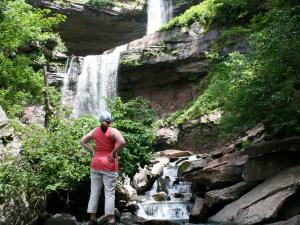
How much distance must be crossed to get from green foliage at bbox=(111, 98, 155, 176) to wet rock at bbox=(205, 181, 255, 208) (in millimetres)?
1936

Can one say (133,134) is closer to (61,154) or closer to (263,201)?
(61,154)

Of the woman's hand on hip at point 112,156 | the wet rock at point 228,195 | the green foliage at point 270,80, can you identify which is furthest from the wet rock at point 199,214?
the woman's hand on hip at point 112,156

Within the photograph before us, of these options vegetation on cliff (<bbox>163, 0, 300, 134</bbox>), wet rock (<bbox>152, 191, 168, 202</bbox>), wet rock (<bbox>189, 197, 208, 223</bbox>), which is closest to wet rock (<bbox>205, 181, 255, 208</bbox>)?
wet rock (<bbox>189, 197, 208, 223</bbox>)

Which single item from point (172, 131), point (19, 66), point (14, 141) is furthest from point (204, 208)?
point (172, 131)

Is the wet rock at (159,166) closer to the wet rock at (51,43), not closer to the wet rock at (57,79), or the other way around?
the wet rock at (57,79)

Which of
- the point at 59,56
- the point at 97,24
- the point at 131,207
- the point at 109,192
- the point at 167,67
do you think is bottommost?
the point at 131,207

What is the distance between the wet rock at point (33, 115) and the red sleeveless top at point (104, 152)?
16240mm

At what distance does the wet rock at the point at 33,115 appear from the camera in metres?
23.0

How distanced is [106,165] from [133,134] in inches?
142

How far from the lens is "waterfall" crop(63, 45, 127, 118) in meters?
26.2

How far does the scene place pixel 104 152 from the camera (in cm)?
735

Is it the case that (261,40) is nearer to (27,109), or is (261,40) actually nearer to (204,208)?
(204,208)

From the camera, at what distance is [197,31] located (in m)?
24.6

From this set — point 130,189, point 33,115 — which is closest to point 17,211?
point 130,189
